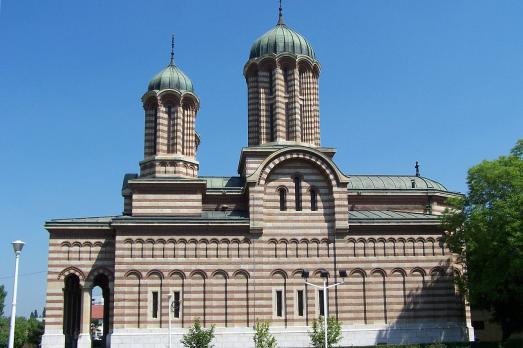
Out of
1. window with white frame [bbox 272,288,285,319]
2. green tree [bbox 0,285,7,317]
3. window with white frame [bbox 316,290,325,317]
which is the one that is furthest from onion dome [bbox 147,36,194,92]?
green tree [bbox 0,285,7,317]

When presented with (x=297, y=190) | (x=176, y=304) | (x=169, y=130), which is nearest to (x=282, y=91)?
(x=297, y=190)

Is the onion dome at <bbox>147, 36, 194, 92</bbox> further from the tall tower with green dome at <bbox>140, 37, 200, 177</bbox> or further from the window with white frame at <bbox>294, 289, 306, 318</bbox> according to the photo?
the window with white frame at <bbox>294, 289, 306, 318</bbox>

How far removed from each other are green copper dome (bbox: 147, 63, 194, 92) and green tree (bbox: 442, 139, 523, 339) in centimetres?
1924

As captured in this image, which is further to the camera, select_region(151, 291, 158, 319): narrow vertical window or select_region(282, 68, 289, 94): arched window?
select_region(282, 68, 289, 94): arched window

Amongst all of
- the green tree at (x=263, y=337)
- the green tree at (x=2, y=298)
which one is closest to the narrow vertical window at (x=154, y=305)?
the green tree at (x=263, y=337)

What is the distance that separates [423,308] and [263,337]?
10.7 metres

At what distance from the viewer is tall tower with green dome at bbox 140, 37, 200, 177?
40.0 m

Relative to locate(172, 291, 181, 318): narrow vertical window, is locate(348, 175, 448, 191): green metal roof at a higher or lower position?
higher

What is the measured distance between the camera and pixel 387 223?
124 ft

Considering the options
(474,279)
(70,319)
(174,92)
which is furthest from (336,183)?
(70,319)

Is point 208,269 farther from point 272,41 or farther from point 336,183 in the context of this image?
point 272,41

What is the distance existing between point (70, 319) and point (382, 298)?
21869 mm

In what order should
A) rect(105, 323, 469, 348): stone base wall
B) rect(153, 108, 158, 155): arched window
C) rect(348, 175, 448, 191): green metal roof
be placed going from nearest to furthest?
rect(105, 323, 469, 348): stone base wall < rect(153, 108, 158, 155): arched window < rect(348, 175, 448, 191): green metal roof

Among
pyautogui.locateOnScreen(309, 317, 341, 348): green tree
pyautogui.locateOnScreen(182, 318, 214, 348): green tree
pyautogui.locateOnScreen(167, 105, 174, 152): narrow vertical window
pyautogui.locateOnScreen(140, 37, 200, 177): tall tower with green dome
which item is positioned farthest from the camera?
pyautogui.locateOnScreen(167, 105, 174, 152): narrow vertical window
